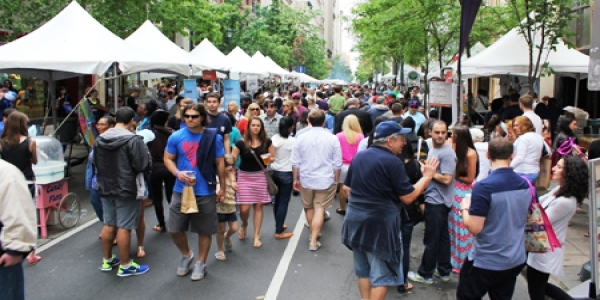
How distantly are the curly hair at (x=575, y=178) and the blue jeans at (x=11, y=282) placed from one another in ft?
12.9

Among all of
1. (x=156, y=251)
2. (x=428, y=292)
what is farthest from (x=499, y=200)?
(x=156, y=251)

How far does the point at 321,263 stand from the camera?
6746mm

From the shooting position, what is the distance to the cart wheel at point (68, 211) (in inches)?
307

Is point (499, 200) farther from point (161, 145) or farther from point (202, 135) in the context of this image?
point (161, 145)

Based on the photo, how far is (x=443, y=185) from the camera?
5.59 meters

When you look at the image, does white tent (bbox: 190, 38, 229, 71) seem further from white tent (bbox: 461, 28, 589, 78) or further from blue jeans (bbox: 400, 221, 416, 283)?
blue jeans (bbox: 400, 221, 416, 283)

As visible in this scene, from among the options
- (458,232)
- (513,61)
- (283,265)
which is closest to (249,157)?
(283,265)

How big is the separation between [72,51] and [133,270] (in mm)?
5858

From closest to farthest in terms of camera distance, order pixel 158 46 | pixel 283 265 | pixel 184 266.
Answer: pixel 184 266, pixel 283 265, pixel 158 46

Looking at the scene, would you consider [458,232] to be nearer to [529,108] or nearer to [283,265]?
[283,265]

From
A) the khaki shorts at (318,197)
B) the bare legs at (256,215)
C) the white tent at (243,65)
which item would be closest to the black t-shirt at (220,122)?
the bare legs at (256,215)

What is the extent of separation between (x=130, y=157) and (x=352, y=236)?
106 inches

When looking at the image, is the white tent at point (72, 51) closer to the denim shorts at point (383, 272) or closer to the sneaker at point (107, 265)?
the sneaker at point (107, 265)

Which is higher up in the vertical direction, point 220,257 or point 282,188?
point 282,188
